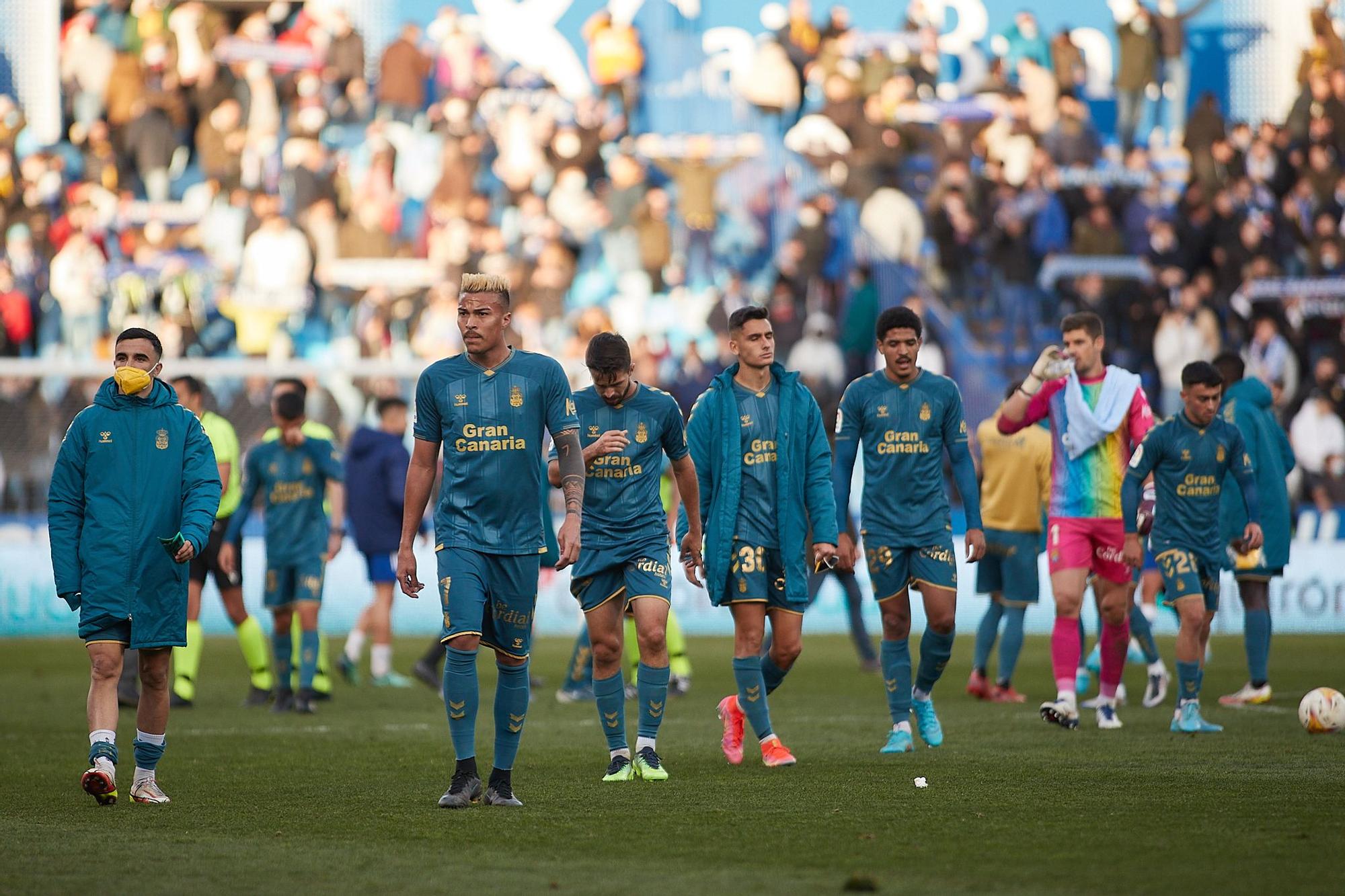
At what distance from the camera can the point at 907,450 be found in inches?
370

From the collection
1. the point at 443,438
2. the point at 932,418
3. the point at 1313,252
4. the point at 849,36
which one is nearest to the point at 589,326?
the point at 849,36

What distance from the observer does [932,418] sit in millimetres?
9398

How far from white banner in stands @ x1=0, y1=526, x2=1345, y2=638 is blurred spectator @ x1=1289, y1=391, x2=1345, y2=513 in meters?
2.15

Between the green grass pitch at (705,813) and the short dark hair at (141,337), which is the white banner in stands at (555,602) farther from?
the short dark hair at (141,337)

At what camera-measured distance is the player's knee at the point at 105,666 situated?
7.72 meters

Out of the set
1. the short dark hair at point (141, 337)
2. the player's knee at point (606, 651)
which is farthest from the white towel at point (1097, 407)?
the short dark hair at point (141, 337)

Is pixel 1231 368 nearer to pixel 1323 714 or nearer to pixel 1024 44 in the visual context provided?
pixel 1323 714

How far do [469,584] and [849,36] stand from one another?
20036 millimetres

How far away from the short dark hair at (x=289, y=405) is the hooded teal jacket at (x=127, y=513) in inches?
176

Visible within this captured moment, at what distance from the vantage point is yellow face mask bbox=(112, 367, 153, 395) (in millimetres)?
7797

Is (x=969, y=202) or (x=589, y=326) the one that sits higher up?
(x=969, y=202)

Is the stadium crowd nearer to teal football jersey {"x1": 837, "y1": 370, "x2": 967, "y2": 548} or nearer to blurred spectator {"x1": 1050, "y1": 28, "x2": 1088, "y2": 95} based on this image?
blurred spectator {"x1": 1050, "y1": 28, "x2": 1088, "y2": 95}

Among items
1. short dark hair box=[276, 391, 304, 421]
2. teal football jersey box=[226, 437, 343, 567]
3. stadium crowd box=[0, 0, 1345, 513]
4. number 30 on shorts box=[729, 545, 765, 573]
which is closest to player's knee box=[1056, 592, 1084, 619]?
number 30 on shorts box=[729, 545, 765, 573]

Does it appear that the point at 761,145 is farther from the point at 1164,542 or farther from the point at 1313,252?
the point at 1164,542
